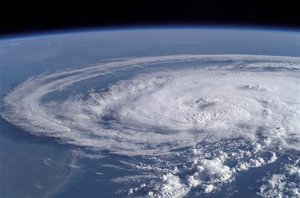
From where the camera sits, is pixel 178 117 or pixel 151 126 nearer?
pixel 151 126

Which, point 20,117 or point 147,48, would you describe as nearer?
point 20,117

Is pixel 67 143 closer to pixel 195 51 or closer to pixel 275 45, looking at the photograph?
pixel 195 51

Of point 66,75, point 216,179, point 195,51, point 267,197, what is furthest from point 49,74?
point 267,197

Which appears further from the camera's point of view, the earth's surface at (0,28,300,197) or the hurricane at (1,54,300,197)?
the hurricane at (1,54,300,197)

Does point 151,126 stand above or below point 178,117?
below
